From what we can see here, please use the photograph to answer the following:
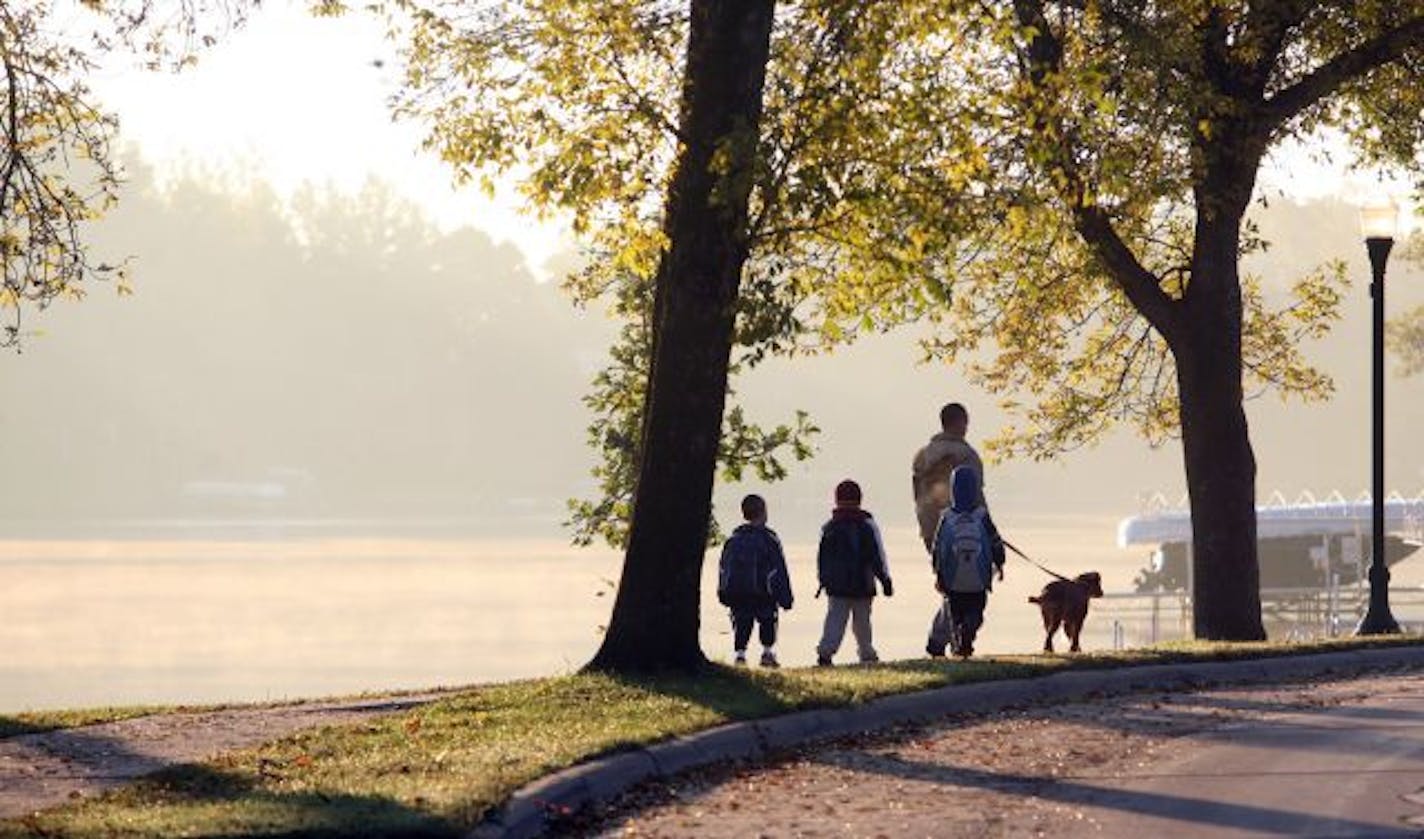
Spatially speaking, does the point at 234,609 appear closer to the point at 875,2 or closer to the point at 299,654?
the point at 299,654

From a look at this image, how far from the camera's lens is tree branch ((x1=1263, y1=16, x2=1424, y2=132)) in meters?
24.9

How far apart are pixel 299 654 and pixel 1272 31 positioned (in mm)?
51101

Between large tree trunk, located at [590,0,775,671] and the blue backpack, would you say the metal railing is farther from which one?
large tree trunk, located at [590,0,775,671]

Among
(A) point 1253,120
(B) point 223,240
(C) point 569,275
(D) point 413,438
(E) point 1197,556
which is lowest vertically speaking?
(E) point 1197,556

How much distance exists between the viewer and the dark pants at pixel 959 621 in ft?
69.2

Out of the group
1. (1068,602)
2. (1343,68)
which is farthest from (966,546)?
(1343,68)

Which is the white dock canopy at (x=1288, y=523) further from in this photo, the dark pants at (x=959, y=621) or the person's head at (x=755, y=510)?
the person's head at (x=755, y=510)

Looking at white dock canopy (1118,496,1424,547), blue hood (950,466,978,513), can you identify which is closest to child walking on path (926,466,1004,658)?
blue hood (950,466,978,513)

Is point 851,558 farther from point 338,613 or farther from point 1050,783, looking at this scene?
point 338,613

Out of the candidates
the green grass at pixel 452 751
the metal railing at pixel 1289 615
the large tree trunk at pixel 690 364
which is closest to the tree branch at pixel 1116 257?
the green grass at pixel 452 751

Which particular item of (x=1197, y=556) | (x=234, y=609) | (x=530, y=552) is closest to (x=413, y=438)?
(x=530, y=552)

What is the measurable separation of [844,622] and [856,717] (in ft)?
17.1

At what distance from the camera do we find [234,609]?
92750 mm

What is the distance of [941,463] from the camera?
21422 mm
